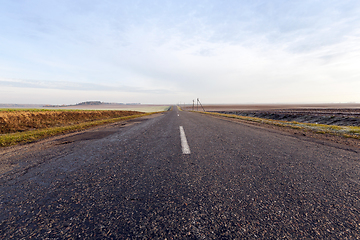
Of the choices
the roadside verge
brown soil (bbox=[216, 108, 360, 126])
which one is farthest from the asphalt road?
brown soil (bbox=[216, 108, 360, 126])

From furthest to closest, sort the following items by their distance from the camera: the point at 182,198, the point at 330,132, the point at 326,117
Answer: the point at 326,117
the point at 330,132
the point at 182,198

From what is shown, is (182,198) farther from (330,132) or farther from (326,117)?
(326,117)

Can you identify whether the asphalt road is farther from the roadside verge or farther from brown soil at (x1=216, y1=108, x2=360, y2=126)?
brown soil at (x1=216, y1=108, x2=360, y2=126)

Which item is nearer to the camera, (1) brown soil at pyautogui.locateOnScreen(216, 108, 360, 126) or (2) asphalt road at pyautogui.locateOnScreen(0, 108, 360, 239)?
(2) asphalt road at pyautogui.locateOnScreen(0, 108, 360, 239)

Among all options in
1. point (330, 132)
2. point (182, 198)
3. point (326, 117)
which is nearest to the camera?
point (182, 198)

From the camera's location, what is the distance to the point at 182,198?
1.93m

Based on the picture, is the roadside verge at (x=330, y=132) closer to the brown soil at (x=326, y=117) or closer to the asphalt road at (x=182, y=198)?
the asphalt road at (x=182, y=198)

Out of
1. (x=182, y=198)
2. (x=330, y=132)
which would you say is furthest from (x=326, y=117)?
(x=182, y=198)

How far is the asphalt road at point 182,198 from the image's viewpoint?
4.67 ft

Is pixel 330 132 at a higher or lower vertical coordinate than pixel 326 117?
higher

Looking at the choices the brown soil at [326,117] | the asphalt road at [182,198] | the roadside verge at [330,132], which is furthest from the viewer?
Result: the brown soil at [326,117]

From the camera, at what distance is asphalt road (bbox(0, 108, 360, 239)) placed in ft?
4.67

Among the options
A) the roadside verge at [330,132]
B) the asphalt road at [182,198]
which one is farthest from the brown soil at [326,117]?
the asphalt road at [182,198]

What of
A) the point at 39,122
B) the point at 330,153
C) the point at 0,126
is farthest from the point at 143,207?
the point at 39,122
